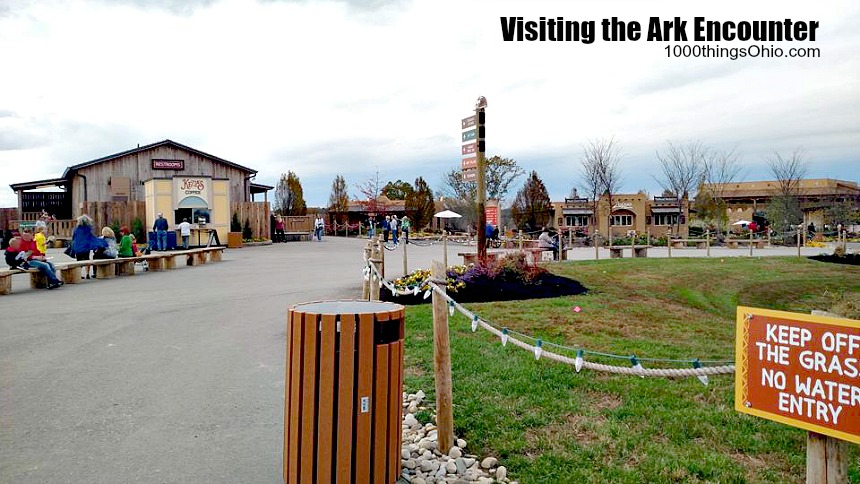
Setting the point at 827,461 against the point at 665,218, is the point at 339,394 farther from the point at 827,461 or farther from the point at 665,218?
the point at 665,218

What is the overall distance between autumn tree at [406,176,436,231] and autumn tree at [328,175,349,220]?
6871mm

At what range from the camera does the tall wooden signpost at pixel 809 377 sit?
8.50ft

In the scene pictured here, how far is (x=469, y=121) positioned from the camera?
14383 mm

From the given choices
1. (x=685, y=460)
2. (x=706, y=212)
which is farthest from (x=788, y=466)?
(x=706, y=212)

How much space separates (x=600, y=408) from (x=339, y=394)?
265cm

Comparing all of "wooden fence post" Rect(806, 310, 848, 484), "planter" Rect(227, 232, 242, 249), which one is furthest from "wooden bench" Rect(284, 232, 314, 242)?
"wooden fence post" Rect(806, 310, 848, 484)

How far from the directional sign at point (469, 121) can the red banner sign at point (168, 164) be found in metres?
28.3

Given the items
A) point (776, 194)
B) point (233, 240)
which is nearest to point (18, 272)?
point (233, 240)

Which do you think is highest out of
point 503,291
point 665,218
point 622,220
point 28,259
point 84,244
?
point 665,218

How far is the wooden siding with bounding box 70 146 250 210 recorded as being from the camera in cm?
3731

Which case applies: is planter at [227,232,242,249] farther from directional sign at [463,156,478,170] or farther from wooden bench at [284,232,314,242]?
directional sign at [463,156,478,170]

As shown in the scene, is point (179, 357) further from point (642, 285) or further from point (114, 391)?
point (642, 285)

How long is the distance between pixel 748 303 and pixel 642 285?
3.73m

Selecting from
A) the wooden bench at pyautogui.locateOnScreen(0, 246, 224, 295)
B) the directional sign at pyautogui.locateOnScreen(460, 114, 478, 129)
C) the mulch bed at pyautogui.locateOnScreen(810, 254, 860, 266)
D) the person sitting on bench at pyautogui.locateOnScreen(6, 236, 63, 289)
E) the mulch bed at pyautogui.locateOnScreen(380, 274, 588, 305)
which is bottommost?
the mulch bed at pyautogui.locateOnScreen(810, 254, 860, 266)
